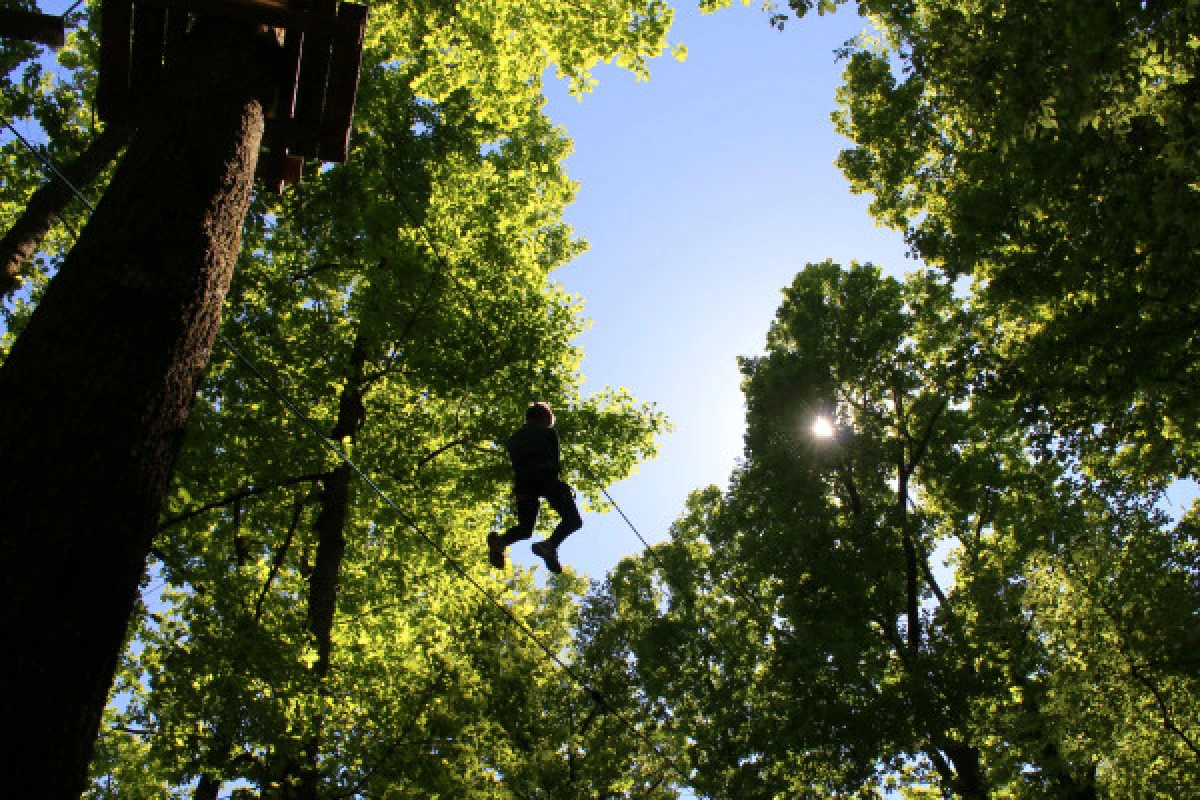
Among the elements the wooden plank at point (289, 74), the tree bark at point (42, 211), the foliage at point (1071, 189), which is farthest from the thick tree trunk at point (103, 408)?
the foliage at point (1071, 189)

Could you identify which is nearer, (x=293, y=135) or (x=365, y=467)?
(x=293, y=135)

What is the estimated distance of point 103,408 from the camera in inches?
97.7

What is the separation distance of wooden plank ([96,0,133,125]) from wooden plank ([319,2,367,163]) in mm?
1124

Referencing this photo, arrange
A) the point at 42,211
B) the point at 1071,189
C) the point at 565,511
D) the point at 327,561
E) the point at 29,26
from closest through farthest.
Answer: the point at 29,26
the point at 565,511
the point at 42,211
the point at 1071,189
the point at 327,561

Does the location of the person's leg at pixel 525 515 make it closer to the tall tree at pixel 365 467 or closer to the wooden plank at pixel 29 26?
the tall tree at pixel 365 467

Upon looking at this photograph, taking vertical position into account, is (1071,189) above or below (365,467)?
above

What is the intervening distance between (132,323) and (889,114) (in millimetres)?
12233

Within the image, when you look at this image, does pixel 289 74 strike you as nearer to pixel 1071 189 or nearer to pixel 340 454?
pixel 340 454

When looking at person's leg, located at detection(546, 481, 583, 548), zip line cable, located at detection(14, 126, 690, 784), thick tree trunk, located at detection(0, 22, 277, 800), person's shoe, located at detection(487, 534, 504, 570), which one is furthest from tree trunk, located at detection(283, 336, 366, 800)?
thick tree trunk, located at detection(0, 22, 277, 800)

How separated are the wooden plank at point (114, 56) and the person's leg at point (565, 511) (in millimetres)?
4152

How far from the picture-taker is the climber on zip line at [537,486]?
6.21 meters

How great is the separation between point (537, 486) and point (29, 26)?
4.46 m

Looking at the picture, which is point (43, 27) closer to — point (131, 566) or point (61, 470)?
point (61, 470)

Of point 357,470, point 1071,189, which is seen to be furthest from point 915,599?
point 357,470
